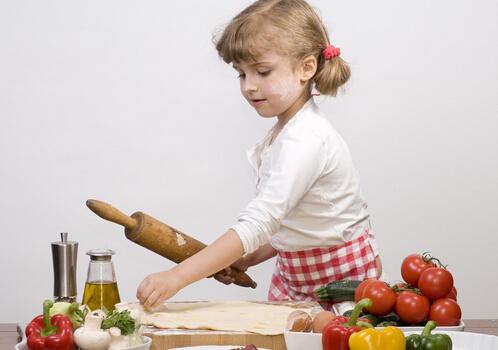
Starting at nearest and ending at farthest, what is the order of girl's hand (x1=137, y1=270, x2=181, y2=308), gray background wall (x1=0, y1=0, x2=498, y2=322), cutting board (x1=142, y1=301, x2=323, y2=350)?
cutting board (x1=142, y1=301, x2=323, y2=350) < girl's hand (x1=137, y1=270, x2=181, y2=308) < gray background wall (x1=0, y1=0, x2=498, y2=322)

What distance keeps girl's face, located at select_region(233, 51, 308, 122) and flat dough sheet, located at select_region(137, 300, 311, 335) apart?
1.46ft

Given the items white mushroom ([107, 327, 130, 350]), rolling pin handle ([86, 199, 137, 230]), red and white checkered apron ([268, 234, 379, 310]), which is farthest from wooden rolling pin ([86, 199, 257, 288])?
white mushroom ([107, 327, 130, 350])

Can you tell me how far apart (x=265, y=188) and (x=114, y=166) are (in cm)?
103

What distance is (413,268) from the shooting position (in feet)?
2.90

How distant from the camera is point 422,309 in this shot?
0.81 m

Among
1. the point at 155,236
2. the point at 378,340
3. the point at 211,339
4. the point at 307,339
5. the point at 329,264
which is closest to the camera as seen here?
the point at 378,340

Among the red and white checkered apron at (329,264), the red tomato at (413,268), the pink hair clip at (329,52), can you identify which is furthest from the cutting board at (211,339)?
the pink hair clip at (329,52)

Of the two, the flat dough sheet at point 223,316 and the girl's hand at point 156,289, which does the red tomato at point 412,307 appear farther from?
the girl's hand at point 156,289

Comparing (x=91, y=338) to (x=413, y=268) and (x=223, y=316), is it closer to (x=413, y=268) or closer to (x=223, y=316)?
(x=223, y=316)

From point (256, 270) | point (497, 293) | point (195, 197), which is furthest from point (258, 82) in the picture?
point (497, 293)

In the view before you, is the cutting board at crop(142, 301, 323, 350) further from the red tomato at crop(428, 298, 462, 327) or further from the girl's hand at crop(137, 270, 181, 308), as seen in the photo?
the red tomato at crop(428, 298, 462, 327)

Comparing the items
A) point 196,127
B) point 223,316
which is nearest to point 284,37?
point 223,316

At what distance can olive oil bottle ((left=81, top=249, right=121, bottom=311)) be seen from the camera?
3.10ft

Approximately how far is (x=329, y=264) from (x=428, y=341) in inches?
21.5
